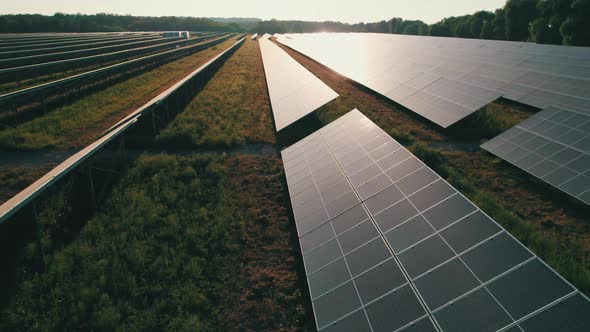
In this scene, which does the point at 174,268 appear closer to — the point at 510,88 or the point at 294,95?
the point at 294,95

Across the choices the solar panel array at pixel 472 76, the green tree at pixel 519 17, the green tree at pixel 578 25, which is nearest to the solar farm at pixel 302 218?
the solar panel array at pixel 472 76

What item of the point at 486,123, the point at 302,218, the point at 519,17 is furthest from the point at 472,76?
A: the point at 519,17

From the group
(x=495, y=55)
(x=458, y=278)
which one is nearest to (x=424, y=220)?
Result: (x=458, y=278)

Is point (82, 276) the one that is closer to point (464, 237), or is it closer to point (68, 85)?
point (464, 237)

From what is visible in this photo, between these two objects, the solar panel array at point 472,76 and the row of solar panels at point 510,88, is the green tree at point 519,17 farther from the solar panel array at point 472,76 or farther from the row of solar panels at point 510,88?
the solar panel array at point 472,76

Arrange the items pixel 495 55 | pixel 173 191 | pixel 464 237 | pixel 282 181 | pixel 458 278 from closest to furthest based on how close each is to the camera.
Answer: pixel 458 278 < pixel 464 237 < pixel 173 191 < pixel 282 181 < pixel 495 55

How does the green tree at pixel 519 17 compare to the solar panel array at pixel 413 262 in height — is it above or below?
above

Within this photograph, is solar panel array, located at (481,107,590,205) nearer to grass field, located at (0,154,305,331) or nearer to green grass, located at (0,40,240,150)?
grass field, located at (0,154,305,331)

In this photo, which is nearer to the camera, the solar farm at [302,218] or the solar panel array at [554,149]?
the solar farm at [302,218]
